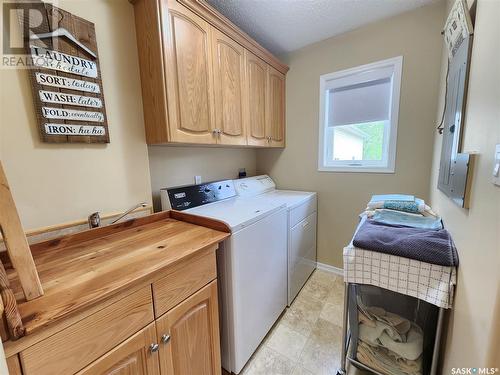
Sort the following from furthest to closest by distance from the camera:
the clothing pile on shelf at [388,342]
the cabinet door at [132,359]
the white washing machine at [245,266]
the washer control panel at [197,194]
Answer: the washer control panel at [197,194]
the white washing machine at [245,266]
the clothing pile on shelf at [388,342]
the cabinet door at [132,359]

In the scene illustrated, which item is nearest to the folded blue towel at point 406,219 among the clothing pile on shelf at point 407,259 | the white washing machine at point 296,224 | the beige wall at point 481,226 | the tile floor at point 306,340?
the clothing pile on shelf at point 407,259

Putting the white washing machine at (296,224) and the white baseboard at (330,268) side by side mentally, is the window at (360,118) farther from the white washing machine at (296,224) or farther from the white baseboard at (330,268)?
the white baseboard at (330,268)

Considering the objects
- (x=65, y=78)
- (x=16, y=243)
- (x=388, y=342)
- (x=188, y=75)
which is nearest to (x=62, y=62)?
(x=65, y=78)

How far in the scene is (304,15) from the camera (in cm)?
167

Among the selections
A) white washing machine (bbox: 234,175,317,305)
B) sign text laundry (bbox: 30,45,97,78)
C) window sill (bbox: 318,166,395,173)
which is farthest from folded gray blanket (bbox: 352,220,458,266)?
sign text laundry (bbox: 30,45,97,78)

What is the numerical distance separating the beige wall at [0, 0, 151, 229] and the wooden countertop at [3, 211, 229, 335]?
0.53 ft

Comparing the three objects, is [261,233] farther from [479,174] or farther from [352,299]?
[479,174]

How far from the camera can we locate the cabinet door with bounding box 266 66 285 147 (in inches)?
82.8

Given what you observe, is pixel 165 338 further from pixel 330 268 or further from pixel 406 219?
pixel 330 268

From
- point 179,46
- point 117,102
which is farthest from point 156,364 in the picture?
point 179,46

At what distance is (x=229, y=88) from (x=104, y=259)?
141 centimetres

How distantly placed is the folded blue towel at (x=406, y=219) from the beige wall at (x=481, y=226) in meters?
0.28

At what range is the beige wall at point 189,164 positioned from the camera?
62.6 inches

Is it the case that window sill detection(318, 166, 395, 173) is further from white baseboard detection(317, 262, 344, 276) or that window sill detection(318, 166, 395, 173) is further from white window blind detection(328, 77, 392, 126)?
white baseboard detection(317, 262, 344, 276)
